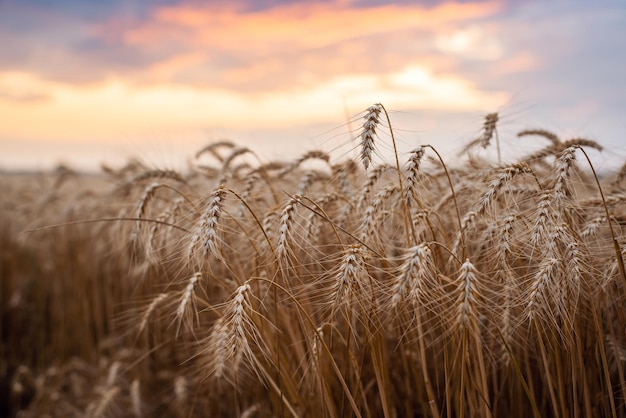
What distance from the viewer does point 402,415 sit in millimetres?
2643

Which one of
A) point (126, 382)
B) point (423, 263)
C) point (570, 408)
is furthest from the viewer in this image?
point (126, 382)

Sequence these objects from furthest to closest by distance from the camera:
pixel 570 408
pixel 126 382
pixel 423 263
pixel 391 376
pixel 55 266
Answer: pixel 55 266, pixel 126 382, pixel 391 376, pixel 570 408, pixel 423 263

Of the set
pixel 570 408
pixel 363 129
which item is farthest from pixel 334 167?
pixel 570 408

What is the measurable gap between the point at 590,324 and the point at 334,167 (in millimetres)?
1361

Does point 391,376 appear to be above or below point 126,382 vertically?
above

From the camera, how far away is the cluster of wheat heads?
1835 mm

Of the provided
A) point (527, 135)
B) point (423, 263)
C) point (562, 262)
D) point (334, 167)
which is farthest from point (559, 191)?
point (527, 135)

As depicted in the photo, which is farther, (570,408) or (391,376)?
(391,376)

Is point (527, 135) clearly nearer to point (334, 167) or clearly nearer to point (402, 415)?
point (334, 167)

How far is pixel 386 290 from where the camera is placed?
205 cm

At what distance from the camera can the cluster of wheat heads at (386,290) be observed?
1835 mm

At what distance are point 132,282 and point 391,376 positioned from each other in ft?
9.66

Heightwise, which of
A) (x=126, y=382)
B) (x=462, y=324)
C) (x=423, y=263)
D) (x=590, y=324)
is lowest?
(x=126, y=382)

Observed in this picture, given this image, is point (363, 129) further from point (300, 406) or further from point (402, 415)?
point (402, 415)
